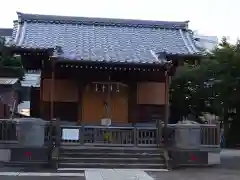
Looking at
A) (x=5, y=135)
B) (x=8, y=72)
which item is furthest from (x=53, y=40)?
(x=8, y=72)

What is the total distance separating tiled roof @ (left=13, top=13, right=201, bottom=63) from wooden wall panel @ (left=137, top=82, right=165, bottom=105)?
1.70m

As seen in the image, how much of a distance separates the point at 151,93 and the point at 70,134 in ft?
17.4

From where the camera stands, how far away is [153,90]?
22578 millimetres

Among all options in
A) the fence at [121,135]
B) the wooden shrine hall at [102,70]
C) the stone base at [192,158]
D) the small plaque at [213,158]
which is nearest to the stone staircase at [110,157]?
the fence at [121,135]

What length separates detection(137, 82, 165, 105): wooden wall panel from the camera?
2233 cm

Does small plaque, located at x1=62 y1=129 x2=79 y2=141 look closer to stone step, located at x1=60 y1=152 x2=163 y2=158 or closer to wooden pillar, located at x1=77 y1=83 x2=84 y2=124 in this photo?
stone step, located at x1=60 y1=152 x2=163 y2=158

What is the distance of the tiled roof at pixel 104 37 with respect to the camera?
2083 cm

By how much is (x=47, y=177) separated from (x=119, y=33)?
11072mm

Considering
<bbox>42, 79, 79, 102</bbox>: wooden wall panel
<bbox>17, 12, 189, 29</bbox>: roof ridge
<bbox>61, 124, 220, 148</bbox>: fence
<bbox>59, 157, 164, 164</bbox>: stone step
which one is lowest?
<bbox>59, 157, 164, 164</bbox>: stone step

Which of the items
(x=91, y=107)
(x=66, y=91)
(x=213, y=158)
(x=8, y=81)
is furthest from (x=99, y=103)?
(x=8, y=81)

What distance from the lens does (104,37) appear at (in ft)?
77.6

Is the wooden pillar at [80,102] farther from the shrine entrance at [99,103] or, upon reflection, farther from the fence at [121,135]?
the fence at [121,135]

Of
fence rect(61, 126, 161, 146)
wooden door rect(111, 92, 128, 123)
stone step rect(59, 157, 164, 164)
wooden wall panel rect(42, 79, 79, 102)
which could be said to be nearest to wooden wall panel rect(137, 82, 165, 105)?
wooden door rect(111, 92, 128, 123)

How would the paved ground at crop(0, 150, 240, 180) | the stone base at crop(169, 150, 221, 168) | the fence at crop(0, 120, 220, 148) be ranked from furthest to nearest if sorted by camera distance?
the fence at crop(0, 120, 220, 148), the stone base at crop(169, 150, 221, 168), the paved ground at crop(0, 150, 240, 180)
